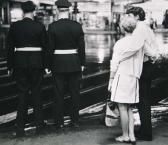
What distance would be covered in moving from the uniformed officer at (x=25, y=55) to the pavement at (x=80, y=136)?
283 millimetres

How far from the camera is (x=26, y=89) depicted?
7.64m

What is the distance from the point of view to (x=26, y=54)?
764 cm

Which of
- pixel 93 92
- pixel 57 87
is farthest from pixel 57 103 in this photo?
pixel 93 92

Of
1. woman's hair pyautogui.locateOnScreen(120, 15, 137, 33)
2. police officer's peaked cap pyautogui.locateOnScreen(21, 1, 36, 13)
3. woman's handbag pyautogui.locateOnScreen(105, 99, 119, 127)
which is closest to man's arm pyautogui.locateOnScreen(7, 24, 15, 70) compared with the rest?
police officer's peaked cap pyautogui.locateOnScreen(21, 1, 36, 13)

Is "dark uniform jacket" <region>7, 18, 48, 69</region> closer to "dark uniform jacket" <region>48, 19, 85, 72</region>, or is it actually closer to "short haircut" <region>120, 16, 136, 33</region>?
"dark uniform jacket" <region>48, 19, 85, 72</region>

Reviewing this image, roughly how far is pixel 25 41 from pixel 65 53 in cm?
64

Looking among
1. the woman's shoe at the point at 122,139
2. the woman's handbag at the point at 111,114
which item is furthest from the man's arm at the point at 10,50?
the woman's shoe at the point at 122,139

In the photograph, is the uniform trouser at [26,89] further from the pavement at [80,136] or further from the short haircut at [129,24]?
the short haircut at [129,24]

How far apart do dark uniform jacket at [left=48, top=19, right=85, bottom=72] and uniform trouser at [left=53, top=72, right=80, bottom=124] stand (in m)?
0.14

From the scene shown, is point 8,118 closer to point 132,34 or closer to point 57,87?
point 57,87

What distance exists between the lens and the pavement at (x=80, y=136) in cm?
728

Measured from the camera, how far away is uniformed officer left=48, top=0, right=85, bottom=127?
25.6 ft

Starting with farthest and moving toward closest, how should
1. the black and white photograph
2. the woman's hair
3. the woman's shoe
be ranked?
the woman's shoe → the black and white photograph → the woman's hair

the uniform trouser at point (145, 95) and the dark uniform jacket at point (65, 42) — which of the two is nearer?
the uniform trouser at point (145, 95)
